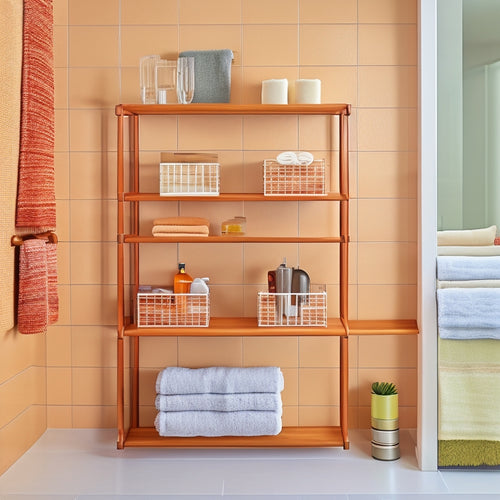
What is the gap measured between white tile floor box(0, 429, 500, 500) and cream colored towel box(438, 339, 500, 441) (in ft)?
0.58

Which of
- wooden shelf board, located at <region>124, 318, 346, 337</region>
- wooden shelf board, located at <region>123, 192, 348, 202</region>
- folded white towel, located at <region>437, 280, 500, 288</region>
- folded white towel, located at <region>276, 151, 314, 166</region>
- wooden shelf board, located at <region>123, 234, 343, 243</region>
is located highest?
folded white towel, located at <region>276, 151, 314, 166</region>

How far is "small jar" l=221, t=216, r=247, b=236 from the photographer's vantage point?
3.04 metres

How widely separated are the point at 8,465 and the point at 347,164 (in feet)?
5.94

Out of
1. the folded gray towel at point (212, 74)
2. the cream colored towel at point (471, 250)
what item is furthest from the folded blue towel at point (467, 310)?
the folded gray towel at point (212, 74)

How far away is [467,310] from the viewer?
2.81 metres

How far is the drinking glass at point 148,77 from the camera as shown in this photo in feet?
9.96

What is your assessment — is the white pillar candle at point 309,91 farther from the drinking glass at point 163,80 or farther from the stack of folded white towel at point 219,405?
the stack of folded white towel at point 219,405

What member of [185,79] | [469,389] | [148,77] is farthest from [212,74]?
[469,389]

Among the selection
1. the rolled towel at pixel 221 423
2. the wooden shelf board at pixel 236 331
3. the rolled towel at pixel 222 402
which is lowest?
the rolled towel at pixel 221 423

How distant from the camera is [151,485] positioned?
276 centimetres

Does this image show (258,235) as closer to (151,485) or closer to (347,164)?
(347,164)

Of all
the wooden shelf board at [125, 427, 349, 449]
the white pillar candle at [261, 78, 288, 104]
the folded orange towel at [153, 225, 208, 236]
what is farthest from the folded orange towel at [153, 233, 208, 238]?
the wooden shelf board at [125, 427, 349, 449]

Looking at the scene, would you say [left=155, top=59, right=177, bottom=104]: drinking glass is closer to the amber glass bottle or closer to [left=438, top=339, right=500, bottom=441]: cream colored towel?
the amber glass bottle

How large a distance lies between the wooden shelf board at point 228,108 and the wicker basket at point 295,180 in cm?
23
